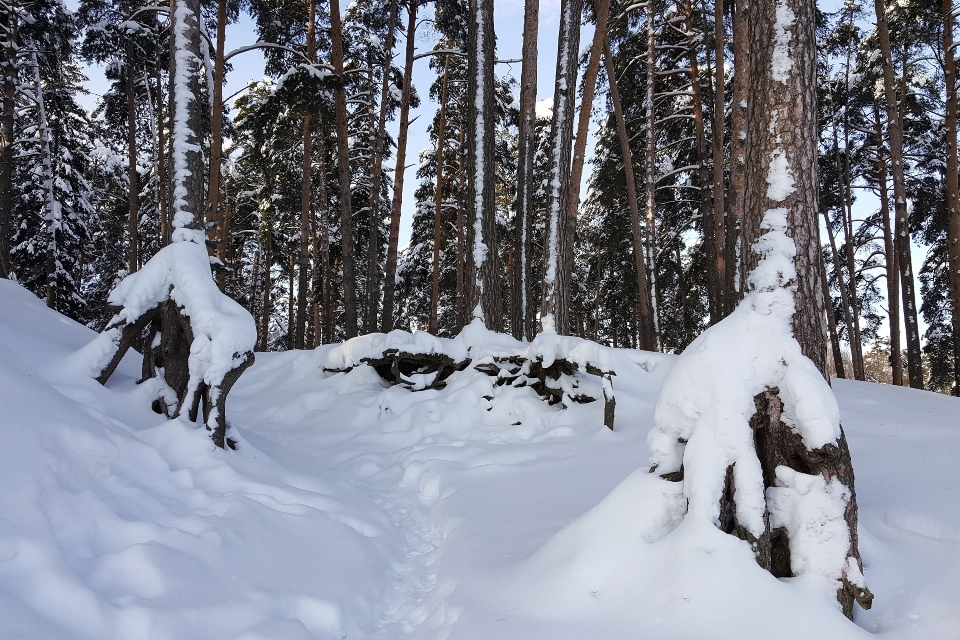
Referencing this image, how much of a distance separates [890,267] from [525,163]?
988 cm

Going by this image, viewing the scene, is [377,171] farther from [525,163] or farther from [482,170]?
[482,170]

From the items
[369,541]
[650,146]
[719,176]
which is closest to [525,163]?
[719,176]

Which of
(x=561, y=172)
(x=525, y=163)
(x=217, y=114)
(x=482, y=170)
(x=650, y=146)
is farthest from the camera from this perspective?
(x=650, y=146)

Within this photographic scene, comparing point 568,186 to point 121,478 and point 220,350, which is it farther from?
point 121,478

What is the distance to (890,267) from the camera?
42.8ft

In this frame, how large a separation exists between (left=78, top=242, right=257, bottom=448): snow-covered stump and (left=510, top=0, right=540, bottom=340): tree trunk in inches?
291

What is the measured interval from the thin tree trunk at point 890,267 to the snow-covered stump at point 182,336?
49.7 feet

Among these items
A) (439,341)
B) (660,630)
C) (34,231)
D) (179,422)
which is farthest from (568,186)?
(34,231)

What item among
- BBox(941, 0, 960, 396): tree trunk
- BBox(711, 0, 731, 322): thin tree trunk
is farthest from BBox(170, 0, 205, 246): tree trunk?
BBox(941, 0, 960, 396): tree trunk

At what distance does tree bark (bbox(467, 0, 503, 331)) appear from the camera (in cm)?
868

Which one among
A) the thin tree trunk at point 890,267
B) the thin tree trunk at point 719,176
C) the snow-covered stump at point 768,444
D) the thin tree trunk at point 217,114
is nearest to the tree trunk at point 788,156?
the snow-covered stump at point 768,444

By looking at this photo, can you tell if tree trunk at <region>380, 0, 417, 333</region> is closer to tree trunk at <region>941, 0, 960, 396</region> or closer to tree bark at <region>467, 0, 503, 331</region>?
tree bark at <region>467, 0, 503, 331</region>

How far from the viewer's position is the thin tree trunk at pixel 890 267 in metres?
13.0

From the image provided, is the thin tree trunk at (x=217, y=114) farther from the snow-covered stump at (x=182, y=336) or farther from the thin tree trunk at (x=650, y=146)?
the thin tree trunk at (x=650, y=146)
